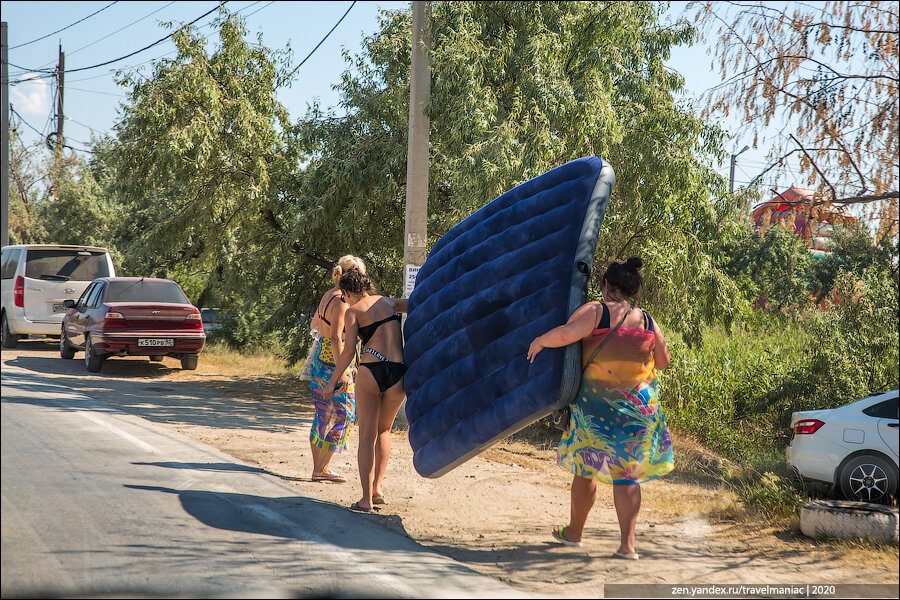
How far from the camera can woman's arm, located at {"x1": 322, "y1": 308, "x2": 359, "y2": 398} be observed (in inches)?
241

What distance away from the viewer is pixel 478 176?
9164 millimetres

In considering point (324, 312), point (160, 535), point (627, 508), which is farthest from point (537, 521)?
point (160, 535)

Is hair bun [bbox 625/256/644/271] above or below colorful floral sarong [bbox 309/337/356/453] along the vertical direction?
above

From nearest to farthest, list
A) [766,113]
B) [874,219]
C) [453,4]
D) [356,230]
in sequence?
[874,219], [766,113], [453,4], [356,230]

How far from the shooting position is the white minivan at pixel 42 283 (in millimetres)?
15883

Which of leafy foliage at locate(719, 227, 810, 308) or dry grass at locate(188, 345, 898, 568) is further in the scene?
leafy foliage at locate(719, 227, 810, 308)

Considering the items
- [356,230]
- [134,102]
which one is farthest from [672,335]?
[134,102]

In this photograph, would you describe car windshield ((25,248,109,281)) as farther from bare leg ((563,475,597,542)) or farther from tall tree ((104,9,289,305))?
bare leg ((563,475,597,542))

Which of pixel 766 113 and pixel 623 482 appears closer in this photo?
pixel 623 482

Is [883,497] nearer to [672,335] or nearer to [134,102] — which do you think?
[672,335]

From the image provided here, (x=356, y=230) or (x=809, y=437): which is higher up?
(x=356, y=230)

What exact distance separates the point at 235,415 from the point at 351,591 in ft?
22.0

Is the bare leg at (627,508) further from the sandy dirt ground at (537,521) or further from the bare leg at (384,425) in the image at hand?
the bare leg at (384,425)

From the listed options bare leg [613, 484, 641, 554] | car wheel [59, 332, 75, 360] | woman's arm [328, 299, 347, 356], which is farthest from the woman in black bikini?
car wheel [59, 332, 75, 360]
